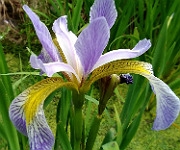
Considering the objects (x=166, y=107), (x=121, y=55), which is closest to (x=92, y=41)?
(x=121, y=55)

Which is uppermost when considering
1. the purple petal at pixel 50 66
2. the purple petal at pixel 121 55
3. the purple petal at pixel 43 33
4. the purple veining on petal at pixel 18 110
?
the purple petal at pixel 43 33

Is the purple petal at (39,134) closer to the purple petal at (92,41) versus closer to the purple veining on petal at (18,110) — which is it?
the purple veining on petal at (18,110)

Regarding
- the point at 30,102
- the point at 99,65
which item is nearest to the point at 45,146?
the point at 30,102

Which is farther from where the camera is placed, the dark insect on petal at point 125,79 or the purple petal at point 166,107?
the dark insect on petal at point 125,79

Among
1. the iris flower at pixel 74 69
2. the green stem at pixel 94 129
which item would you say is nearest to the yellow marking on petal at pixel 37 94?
the iris flower at pixel 74 69

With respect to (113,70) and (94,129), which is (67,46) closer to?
(113,70)

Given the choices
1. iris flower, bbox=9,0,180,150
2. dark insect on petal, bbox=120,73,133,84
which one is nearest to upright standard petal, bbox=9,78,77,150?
iris flower, bbox=9,0,180,150

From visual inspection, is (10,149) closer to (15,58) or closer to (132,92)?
Answer: (132,92)
